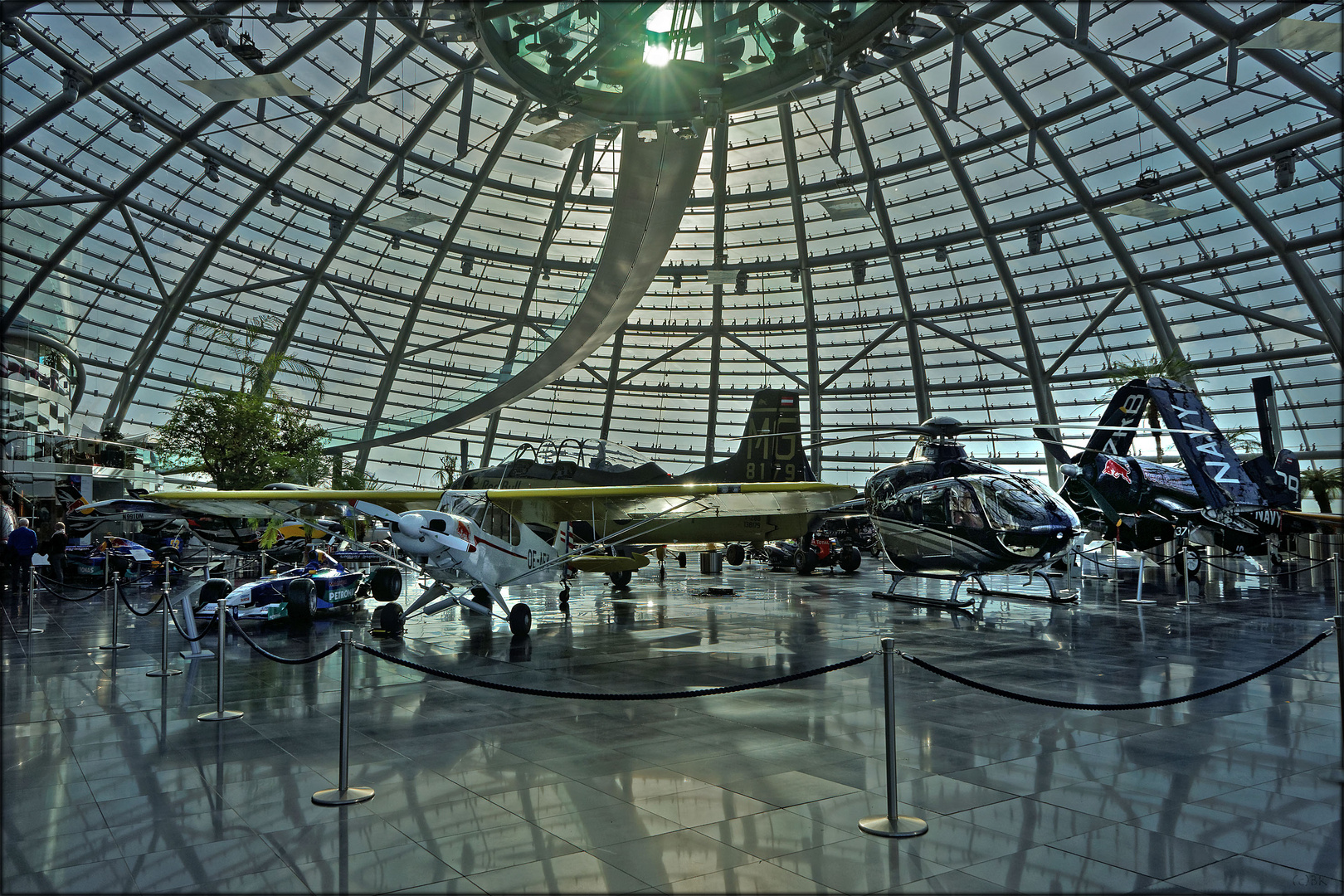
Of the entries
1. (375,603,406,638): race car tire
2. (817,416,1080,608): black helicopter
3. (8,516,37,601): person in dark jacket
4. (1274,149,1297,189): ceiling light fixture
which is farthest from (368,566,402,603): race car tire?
(1274,149,1297,189): ceiling light fixture

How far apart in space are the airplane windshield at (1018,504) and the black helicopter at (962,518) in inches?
0.6

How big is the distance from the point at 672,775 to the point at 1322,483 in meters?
34.2

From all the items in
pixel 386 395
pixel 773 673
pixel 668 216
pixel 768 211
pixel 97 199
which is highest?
pixel 768 211

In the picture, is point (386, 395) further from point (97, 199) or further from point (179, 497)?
point (179, 497)

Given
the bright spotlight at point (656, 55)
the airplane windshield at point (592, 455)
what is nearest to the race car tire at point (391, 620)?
the airplane windshield at point (592, 455)

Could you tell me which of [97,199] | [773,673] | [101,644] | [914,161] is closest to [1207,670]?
[773,673]

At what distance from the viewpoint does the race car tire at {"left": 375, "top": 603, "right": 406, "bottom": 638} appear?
12.9 m

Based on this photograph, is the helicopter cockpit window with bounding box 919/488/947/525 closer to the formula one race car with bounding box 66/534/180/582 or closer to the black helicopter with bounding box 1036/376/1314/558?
the black helicopter with bounding box 1036/376/1314/558

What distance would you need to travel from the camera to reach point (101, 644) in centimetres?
1212

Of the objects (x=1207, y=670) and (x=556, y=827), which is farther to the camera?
(x=1207, y=670)

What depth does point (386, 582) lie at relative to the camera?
16.6 m

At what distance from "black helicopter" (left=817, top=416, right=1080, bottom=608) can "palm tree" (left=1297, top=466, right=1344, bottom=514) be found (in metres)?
20.9

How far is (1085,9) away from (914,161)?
11649 millimetres

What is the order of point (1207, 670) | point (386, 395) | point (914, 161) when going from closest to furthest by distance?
point (1207, 670), point (914, 161), point (386, 395)
